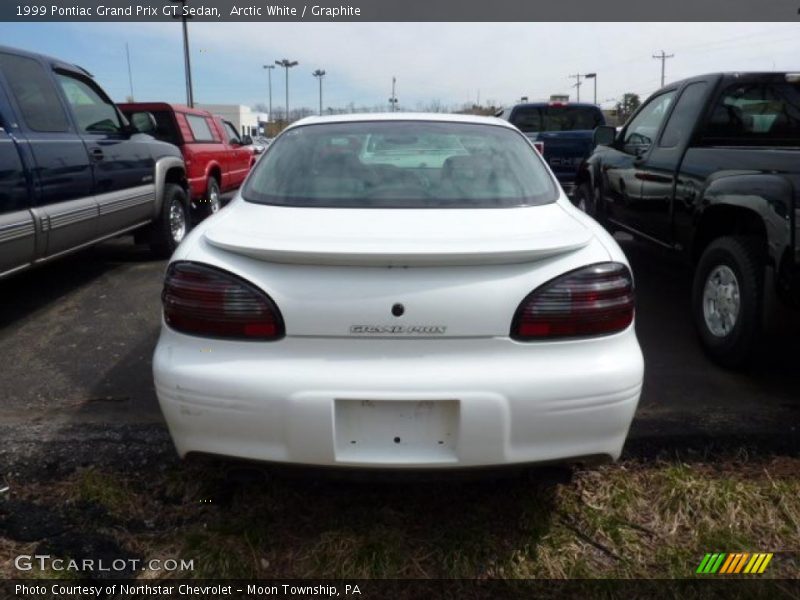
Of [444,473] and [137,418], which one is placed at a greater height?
[444,473]

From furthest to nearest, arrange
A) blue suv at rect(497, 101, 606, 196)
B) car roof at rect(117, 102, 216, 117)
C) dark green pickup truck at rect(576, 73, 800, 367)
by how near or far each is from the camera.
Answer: blue suv at rect(497, 101, 606, 196) < car roof at rect(117, 102, 216, 117) < dark green pickup truck at rect(576, 73, 800, 367)

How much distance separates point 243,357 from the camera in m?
2.17

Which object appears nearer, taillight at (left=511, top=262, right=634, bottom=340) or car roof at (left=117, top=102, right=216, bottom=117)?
taillight at (left=511, top=262, right=634, bottom=340)

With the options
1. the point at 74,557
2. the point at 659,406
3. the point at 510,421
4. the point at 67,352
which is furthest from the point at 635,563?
the point at 67,352

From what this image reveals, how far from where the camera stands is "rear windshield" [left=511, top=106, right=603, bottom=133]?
11.6 metres

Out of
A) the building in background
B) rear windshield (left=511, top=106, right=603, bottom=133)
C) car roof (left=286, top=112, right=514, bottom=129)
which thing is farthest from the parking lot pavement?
the building in background

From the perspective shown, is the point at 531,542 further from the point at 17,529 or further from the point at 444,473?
the point at 17,529

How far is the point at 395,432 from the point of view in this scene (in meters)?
2.12

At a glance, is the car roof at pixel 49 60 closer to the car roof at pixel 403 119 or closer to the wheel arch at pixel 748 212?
the car roof at pixel 403 119

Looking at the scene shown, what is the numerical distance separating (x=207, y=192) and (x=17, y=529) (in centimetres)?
775

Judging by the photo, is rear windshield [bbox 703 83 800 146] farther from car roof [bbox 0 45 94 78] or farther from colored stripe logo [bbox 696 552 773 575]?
car roof [bbox 0 45 94 78]

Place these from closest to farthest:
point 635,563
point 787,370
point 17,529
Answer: point 635,563 < point 17,529 < point 787,370

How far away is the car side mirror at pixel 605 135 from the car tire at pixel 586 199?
61 centimetres

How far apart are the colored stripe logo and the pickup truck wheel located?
1.55 m
